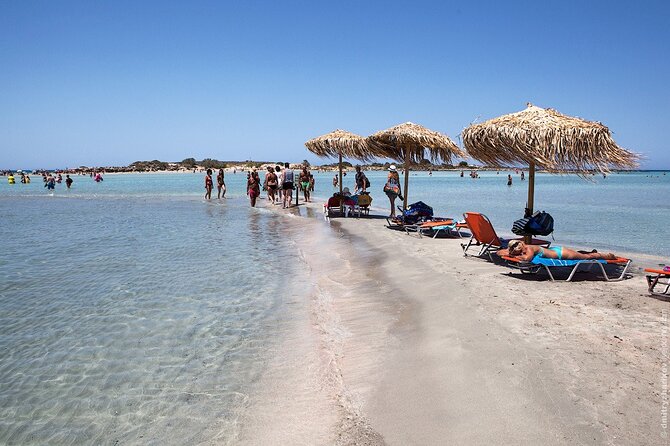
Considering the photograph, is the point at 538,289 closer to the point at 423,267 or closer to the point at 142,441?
the point at 423,267

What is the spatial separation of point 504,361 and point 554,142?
177 inches

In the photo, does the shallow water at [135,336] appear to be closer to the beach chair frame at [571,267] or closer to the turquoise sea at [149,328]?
the turquoise sea at [149,328]

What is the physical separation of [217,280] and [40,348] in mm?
Answer: 2777

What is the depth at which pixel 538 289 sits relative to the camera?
18.5 feet

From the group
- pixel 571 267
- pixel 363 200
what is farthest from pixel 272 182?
pixel 571 267

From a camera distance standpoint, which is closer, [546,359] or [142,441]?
[142,441]

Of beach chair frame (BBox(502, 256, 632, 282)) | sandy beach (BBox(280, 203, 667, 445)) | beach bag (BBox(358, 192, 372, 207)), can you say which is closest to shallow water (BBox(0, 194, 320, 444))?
sandy beach (BBox(280, 203, 667, 445))

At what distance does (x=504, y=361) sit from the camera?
360cm

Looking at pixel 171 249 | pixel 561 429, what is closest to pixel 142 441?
pixel 561 429

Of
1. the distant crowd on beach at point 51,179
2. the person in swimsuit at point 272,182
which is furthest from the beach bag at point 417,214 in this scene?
the distant crowd on beach at point 51,179

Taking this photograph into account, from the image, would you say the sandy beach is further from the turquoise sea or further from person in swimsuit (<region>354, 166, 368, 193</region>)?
person in swimsuit (<region>354, 166, 368, 193</region>)

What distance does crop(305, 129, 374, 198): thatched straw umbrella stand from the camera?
48.8 feet

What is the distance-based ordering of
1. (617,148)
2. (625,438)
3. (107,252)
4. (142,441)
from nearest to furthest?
(625,438) → (142,441) → (617,148) → (107,252)

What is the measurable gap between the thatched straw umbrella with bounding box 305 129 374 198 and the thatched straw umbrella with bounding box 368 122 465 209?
1168 millimetres
